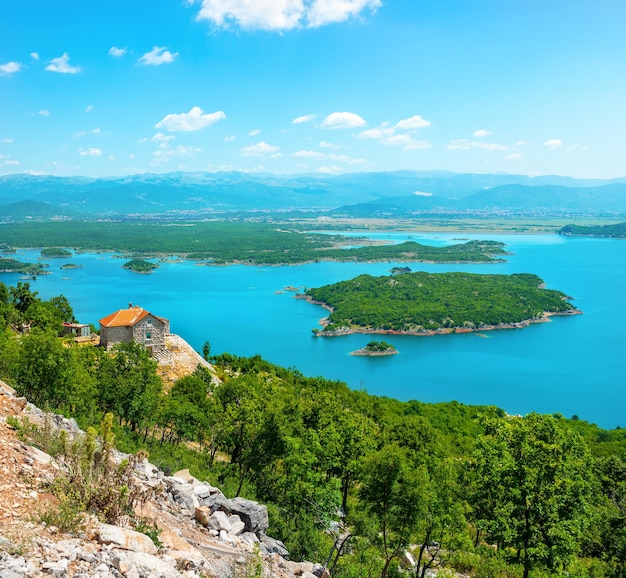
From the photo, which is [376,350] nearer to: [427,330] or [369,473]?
[427,330]

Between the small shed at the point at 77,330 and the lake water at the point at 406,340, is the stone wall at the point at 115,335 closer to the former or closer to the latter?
the small shed at the point at 77,330

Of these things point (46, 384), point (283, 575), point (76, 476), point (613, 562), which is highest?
point (76, 476)

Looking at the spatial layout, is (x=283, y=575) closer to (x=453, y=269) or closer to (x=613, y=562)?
(x=613, y=562)

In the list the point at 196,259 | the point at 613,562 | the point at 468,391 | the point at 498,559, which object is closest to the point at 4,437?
the point at 498,559

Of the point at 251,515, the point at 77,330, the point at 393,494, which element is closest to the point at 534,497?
the point at 393,494

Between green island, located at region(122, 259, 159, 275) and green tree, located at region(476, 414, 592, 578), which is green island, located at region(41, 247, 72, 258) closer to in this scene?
green island, located at region(122, 259, 159, 275)

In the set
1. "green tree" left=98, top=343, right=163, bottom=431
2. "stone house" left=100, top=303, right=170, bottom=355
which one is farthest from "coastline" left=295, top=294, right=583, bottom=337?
"green tree" left=98, top=343, right=163, bottom=431

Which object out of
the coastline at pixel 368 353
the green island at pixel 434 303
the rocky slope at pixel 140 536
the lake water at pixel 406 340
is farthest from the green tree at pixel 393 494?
the green island at pixel 434 303
